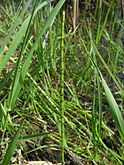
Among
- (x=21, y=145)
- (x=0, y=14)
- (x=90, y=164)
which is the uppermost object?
(x=0, y=14)

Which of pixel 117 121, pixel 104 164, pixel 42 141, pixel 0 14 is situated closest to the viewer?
pixel 117 121

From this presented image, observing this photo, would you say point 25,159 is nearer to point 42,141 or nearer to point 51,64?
point 42,141

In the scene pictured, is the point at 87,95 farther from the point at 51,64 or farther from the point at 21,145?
the point at 21,145

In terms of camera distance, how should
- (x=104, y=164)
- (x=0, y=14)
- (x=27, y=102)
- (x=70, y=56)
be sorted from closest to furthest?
(x=104, y=164), (x=27, y=102), (x=70, y=56), (x=0, y=14)

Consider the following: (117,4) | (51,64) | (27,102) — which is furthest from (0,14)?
(27,102)

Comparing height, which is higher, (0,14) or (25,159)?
(0,14)

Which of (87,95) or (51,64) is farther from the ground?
(51,64)

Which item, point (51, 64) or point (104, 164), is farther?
point (51, 64)

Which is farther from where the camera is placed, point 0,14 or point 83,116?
point 0,14

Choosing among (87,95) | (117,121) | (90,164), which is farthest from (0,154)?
(87,95)
